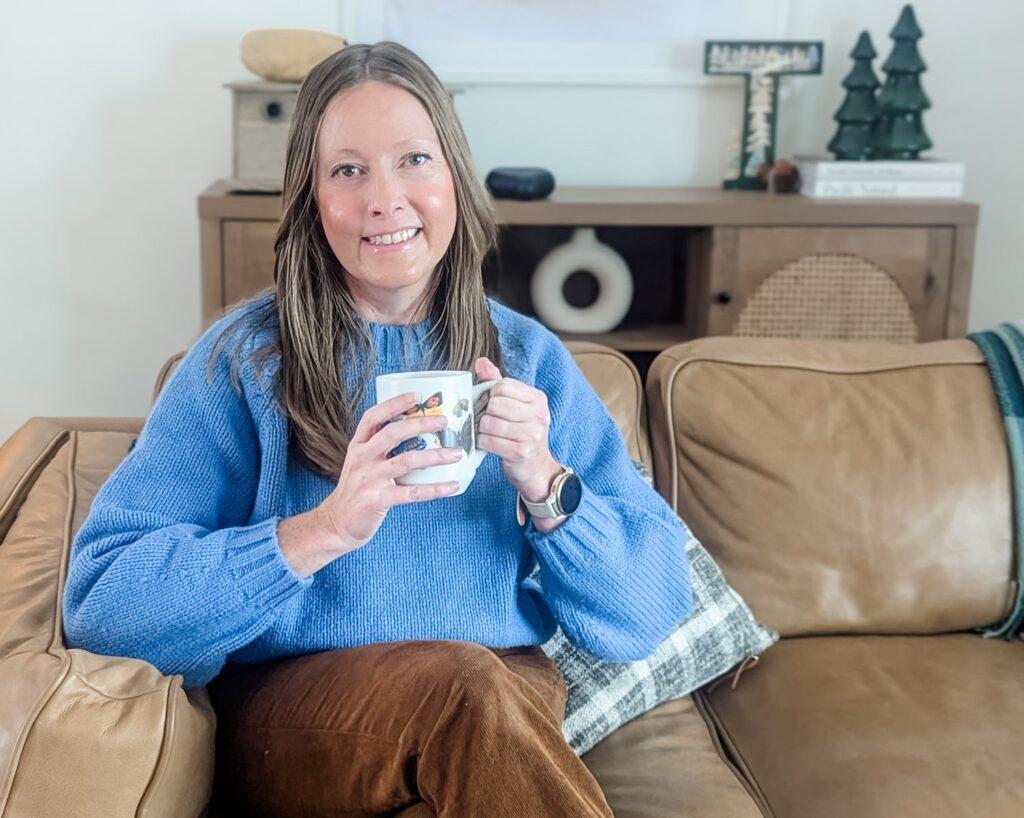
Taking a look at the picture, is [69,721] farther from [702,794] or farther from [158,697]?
[702,794]

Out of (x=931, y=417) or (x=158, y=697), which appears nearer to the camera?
(x=158, y=697)

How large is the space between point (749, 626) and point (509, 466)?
0.54m

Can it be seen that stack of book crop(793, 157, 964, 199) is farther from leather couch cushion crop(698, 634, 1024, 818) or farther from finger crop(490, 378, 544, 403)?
finger crop(490, 378, 544, 403)

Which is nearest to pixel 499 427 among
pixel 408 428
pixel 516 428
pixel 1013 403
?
pixel 516 428

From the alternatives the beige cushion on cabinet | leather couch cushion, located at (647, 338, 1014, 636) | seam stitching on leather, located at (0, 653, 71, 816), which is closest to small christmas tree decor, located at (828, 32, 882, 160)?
leather couch cushion, located at (647, 338, 1014, 636)

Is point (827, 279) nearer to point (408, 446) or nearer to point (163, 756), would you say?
point (408, 446)

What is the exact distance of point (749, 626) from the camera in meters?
1.57

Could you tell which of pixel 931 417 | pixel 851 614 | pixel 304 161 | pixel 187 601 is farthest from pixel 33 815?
pixel 931 417

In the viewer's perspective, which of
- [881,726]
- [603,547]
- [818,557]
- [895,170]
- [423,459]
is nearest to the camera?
[423,459]

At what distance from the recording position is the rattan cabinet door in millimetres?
2131

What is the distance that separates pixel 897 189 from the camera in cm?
221

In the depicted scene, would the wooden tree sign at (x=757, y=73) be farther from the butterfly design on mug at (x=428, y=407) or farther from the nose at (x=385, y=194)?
the butterfly design on mug at (x=428, y=407)

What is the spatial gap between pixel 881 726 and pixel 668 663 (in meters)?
0.26

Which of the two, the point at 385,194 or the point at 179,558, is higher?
the point at 385,194
